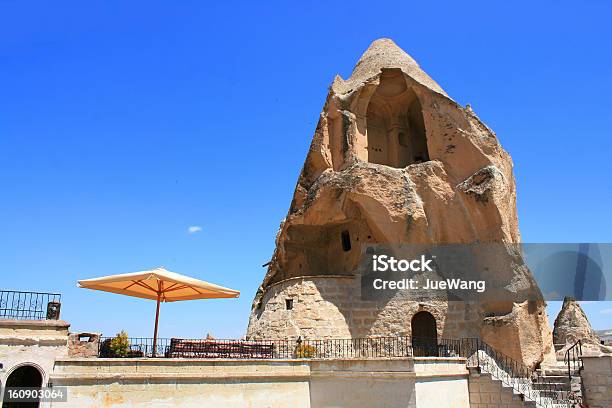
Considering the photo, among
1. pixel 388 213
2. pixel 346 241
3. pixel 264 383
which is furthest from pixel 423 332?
pixel 264 383

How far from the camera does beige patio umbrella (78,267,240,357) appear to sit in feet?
45.2

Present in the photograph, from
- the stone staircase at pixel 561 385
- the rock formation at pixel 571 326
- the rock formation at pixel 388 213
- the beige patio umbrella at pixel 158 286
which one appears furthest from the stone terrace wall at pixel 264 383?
the rock formation at pixel 571 326

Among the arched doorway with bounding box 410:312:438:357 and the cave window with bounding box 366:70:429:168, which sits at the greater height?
the cave window with bounding box 366:70:429:168

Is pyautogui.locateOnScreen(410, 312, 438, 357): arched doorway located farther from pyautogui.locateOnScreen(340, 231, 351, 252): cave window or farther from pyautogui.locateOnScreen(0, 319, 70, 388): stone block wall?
pyautogui.locateOnScreen(0, 319, 70, 388): stone block wall

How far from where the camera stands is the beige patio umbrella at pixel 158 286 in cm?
1377

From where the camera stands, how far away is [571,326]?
33.5 meters

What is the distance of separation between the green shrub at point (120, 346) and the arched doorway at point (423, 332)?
464 inches

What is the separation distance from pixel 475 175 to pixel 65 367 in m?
16.5

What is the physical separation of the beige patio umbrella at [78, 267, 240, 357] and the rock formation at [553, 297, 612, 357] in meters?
25.2

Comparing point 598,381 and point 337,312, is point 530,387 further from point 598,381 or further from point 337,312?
point 337,312

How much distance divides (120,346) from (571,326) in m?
29.6

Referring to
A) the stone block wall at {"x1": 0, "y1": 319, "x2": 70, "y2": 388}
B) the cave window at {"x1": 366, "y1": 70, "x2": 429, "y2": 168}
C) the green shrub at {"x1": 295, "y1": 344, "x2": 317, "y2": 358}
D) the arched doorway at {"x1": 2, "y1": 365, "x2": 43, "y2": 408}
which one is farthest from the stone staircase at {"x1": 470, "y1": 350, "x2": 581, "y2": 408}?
the cave window at {"x1": 366, "y1": 70, "x2": 429, "y2": 168}

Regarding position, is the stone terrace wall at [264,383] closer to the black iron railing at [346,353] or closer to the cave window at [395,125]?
the black iron railing at [346,353]

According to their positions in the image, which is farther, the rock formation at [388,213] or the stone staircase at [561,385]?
the rock formation at [388,213]
